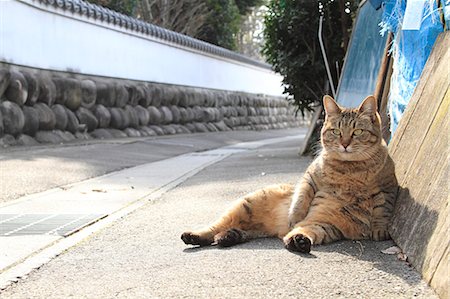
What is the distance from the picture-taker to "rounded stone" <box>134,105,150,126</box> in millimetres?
15677

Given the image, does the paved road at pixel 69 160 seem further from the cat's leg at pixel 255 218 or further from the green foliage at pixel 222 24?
the green foliage at pixel 222 24

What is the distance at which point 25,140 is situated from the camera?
35.1 ft

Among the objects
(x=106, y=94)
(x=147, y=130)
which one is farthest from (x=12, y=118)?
(x=147, y=130)

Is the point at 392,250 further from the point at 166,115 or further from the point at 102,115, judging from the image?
the point at 166,115

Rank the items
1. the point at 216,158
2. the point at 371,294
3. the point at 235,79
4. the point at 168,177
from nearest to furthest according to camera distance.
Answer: the point at 371,294 < the point at 168,177 < the point at 216,158 < the point at 235,79

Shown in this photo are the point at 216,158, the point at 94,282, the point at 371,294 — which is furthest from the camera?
the point at 216,158

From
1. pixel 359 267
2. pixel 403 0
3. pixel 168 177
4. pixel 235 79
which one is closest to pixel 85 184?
pixel 168 177

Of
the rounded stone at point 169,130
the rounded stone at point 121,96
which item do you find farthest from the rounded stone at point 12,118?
the rounded stone at point 169,130

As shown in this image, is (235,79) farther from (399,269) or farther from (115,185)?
(399,269)

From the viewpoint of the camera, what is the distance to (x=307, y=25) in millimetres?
9914

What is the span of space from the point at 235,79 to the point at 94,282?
71.5 feet

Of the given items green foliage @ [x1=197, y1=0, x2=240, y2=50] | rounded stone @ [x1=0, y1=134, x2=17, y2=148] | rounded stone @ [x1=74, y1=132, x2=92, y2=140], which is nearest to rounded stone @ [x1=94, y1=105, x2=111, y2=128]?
rounded stone @ [x1=74, y1=132, x2=92, y2=140]

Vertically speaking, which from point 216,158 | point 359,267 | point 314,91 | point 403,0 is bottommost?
point 216,158

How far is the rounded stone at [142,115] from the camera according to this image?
1568cm
